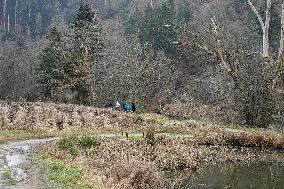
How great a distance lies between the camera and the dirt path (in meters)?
13.5

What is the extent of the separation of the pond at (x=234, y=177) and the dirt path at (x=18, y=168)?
5276 mm

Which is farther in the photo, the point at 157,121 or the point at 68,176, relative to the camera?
the point at 157,121

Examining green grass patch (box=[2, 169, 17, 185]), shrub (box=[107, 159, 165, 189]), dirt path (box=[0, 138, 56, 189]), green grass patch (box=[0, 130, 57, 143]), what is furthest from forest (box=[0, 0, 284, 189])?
green grass patch (box=[2, 169, 17, 185])

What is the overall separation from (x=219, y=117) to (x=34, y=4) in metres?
116

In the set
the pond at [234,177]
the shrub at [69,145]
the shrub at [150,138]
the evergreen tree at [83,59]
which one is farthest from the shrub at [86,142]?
the evergreen tree at [83,59]

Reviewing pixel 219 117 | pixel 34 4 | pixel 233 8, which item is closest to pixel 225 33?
pixel 233 8

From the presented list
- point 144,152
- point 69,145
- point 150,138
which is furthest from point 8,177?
point 150,138

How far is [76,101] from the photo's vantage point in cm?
5191

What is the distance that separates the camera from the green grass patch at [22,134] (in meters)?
23.7

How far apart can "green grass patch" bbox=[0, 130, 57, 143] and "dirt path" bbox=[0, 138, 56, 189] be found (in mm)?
2129

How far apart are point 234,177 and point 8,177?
945cm

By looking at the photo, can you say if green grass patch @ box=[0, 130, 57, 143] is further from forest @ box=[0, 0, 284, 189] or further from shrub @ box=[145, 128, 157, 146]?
shrub @ box=[145, 128, 157, 146]

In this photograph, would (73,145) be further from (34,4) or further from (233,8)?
(34,4)

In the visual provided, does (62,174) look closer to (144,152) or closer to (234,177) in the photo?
(234,177)
